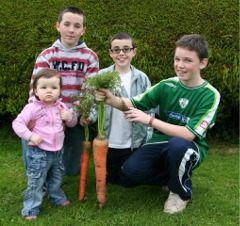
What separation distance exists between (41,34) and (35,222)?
2838 millimetres

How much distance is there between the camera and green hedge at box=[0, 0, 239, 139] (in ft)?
17.8

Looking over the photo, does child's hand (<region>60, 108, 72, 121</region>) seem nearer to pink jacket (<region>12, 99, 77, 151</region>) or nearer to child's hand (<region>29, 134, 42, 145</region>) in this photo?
pink jacket (<region>12, 99, 77, 151</region>)

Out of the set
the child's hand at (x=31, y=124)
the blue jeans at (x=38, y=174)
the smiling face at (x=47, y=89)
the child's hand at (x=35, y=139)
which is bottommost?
the blue jeans at (x=38, y=174)

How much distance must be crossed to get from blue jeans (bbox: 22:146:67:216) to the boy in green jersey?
612 millimetres

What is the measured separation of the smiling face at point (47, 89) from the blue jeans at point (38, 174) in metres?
0.41

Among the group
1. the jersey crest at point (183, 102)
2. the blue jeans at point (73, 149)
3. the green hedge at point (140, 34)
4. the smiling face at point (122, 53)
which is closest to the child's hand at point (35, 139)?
the blue jeans at point (73, 149)

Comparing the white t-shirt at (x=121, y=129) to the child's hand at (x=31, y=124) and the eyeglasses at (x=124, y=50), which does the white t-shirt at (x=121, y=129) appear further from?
the child's hand at (x=31, y=124)

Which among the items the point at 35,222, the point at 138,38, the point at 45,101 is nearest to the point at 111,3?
the point at 138,38

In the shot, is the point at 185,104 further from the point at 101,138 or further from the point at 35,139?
the point at 35,139

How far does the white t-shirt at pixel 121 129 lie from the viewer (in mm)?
4238

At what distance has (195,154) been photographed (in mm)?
3742

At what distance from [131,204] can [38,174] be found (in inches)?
35.6

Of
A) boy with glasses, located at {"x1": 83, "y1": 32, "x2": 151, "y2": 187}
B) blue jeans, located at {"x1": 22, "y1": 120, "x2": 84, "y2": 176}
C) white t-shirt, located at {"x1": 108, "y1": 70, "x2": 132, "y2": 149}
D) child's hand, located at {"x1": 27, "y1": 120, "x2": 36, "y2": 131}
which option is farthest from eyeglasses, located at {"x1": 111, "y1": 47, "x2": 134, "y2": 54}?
child's hand, located at {"x1": 27, "y1": 120, "x2": 36, "y2": 131}

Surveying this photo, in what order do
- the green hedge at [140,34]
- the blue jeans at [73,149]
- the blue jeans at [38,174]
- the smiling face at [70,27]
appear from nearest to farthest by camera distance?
the blue jeans at [38,174] → the smiling face at [70,27] → the blue jeans at [73,149] → the green hedge at [140,34]
